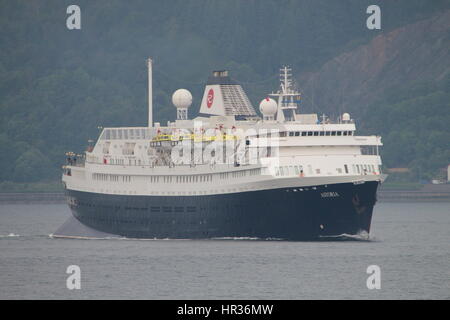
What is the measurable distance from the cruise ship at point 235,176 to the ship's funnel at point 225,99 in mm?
79

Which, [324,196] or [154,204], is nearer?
[324,196]

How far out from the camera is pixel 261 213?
84562 millimetres

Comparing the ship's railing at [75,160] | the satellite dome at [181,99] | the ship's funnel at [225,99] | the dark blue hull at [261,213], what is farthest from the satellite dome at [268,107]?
the ship's railing at [75,160]

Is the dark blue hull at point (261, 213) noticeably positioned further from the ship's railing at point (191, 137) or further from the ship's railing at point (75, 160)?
the ship's railing at point (75, 160)

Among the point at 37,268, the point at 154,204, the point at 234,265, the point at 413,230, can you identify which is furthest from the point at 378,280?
the point at 413,230

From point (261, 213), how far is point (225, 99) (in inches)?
585

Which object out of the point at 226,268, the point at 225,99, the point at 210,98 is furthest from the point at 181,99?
the point at 226,268

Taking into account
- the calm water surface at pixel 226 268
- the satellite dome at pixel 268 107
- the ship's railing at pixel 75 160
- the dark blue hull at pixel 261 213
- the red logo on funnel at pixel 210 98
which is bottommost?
the calm water surface at pixel 226 268

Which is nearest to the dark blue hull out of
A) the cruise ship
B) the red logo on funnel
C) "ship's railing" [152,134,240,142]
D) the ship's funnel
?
the cruise ship

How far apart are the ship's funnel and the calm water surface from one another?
1252cm

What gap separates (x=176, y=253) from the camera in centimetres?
8062

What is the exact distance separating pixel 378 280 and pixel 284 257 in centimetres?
1103

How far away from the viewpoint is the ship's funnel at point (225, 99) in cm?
9575
